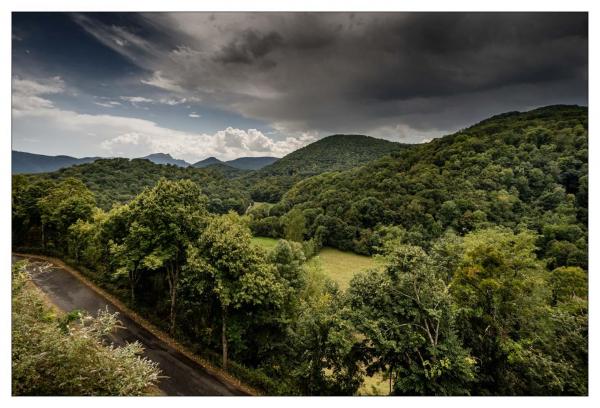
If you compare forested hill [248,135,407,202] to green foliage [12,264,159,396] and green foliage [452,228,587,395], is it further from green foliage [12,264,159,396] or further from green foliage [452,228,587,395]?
green foliage [12,264,159,396]

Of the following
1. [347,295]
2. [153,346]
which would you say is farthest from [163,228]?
[347,295]

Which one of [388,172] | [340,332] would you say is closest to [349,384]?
[340,332]

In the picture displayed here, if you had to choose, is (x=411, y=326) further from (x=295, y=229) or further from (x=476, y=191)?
(x=476, y=191)

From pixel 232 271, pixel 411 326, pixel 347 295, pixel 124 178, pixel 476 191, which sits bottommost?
→ pixel 411 326

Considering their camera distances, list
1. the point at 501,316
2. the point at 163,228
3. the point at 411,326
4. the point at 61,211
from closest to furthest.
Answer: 1. the point at 411,326
2. the point at 501,316
3. the point at 163,228
4. the point at 61,211

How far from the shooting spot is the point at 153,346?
14609mm

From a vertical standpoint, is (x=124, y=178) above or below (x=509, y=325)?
above

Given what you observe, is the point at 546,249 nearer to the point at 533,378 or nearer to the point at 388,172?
the point at 533,378

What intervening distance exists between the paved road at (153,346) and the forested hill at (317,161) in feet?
258

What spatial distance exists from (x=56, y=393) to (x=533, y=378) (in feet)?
51.5

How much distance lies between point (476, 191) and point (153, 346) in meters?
Answer: 44.4

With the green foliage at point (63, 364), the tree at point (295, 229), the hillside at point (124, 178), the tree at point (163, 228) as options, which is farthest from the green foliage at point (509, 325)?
the hillside at point (124, 178)

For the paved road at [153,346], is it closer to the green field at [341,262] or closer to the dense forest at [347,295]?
the dense forest at [347,295]

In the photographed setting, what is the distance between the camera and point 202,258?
13023 millimetres
